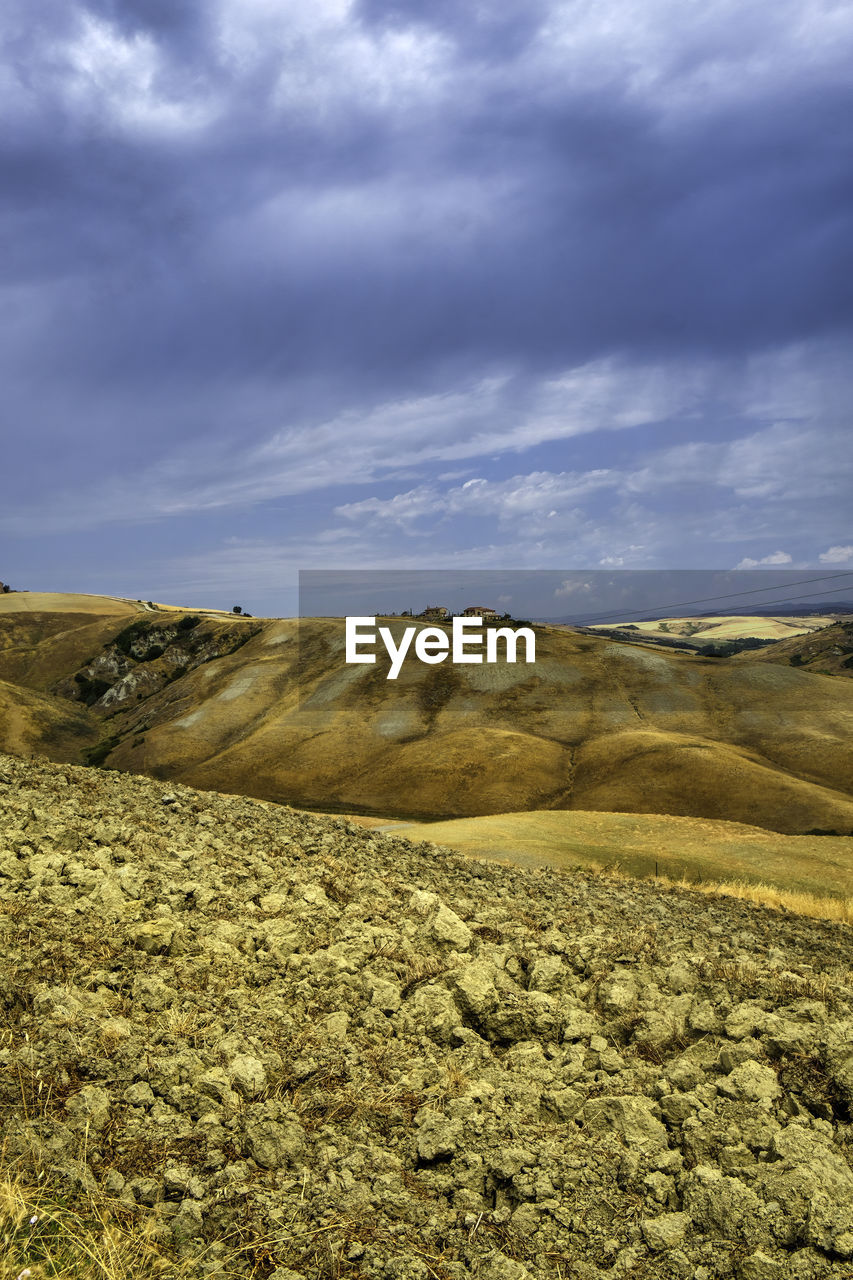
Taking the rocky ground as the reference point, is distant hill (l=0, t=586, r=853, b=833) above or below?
below

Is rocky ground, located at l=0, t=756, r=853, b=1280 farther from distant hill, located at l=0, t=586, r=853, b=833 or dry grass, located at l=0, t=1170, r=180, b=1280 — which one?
distant hill, located at l=0, t=586, r=853, b=833

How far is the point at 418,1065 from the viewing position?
6727 millimetres

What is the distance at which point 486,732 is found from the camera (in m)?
65.0

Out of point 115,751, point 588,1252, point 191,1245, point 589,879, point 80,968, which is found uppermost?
point 80,968

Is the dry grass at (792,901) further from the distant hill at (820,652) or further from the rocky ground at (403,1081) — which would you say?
the distant hill at (820,652)

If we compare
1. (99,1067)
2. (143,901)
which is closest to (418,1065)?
(99,1067)

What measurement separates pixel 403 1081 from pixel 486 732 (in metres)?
59.0

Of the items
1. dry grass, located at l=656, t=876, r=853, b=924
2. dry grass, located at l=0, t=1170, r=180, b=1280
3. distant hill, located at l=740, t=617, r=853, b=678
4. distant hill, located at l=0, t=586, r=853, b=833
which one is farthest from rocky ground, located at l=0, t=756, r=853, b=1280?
distant hill, located at l=740, t=617, r=853, b=678

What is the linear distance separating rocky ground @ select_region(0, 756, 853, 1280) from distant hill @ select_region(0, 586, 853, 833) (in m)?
42.0

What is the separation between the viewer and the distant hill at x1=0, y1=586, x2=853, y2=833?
5303 centimetres

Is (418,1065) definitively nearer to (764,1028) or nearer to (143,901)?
(764,1028)

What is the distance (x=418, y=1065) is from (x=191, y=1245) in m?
2.56

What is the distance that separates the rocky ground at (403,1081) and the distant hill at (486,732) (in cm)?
4195

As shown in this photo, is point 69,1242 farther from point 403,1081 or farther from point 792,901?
point 792,901
